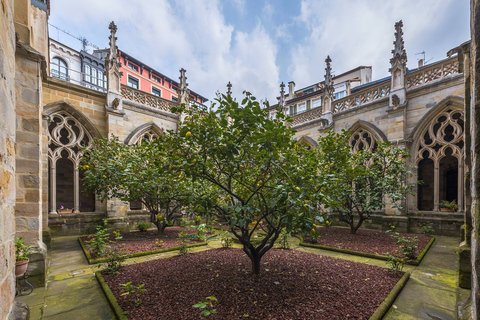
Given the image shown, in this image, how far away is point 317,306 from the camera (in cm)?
297

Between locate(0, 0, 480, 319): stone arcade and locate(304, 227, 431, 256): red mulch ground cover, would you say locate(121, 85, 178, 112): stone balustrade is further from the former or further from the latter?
locate(304, 227, 431, 256): red mulch ground cover

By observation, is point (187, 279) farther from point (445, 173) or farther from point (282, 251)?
point (445, 173)

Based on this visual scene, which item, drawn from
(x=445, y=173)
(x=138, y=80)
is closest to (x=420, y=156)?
(x=445, y=173)

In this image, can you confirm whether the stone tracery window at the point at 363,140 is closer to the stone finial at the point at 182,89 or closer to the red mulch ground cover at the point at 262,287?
the red mulch ground cover at the point at 262,287

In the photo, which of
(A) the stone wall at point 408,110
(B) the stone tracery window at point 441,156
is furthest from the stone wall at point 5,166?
(A) the stone wall at point 408,110

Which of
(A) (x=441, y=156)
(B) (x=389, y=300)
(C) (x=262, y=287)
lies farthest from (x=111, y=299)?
(A) (x=441, y=156)

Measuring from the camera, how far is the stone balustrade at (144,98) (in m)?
11.1

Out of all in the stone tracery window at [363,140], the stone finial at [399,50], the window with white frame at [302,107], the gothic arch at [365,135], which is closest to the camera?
the stone finial at [399,50]

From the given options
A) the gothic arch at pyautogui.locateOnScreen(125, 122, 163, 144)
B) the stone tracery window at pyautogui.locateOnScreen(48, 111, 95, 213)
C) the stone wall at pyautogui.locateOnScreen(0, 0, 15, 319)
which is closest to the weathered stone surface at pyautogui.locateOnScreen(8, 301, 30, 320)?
the stone wall at pyautogui.locateOnScreen(0, 0, 15, 319)

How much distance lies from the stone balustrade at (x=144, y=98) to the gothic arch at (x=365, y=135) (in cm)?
923

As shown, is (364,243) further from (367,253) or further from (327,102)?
(327,102)

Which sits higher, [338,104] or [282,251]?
[338,104]

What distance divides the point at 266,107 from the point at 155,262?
4.29 m

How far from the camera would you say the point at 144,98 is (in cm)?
1171
